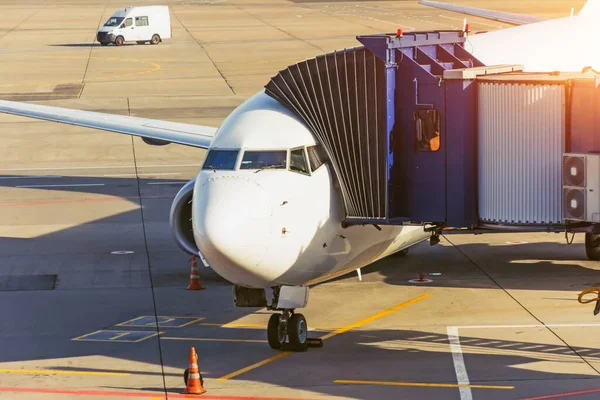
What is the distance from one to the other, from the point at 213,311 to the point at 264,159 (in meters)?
5.24

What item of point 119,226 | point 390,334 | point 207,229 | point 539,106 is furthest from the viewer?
point 119,226

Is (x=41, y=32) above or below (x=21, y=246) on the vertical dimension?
above

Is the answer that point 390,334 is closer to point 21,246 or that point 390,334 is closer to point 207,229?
point 207,229

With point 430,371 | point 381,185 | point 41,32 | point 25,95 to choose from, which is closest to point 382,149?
point 381,185

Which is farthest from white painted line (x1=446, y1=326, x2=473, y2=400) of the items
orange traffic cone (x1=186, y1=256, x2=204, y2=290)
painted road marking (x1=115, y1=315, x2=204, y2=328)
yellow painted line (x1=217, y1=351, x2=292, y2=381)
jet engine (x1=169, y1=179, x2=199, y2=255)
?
orange traffic cone (x1=186, y1=256, x2=204, y2=290)

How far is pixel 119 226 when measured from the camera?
34.9 meters

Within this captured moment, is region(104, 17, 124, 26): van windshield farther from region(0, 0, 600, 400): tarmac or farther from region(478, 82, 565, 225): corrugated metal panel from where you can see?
region(478, 82, 565, 225): corrugated metal panel

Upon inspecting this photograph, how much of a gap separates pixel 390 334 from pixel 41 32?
311ft

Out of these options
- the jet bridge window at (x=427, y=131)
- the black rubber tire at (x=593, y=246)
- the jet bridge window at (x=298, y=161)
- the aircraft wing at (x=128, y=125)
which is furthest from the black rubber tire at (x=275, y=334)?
the aircraft wing at (x=128, y=125)

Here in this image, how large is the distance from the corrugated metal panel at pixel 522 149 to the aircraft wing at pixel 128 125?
1266 cm

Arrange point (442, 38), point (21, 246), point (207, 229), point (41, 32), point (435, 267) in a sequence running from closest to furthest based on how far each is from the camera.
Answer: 1. point (207, 229)
2. point (442, 38)
3. point (435, 267)
4. point (21, 246)
5. point (41, 32)

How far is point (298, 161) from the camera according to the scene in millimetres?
21938

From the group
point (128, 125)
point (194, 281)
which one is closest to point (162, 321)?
point (194, 281)

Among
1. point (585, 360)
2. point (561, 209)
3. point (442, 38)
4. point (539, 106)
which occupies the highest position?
point (442, 38)
